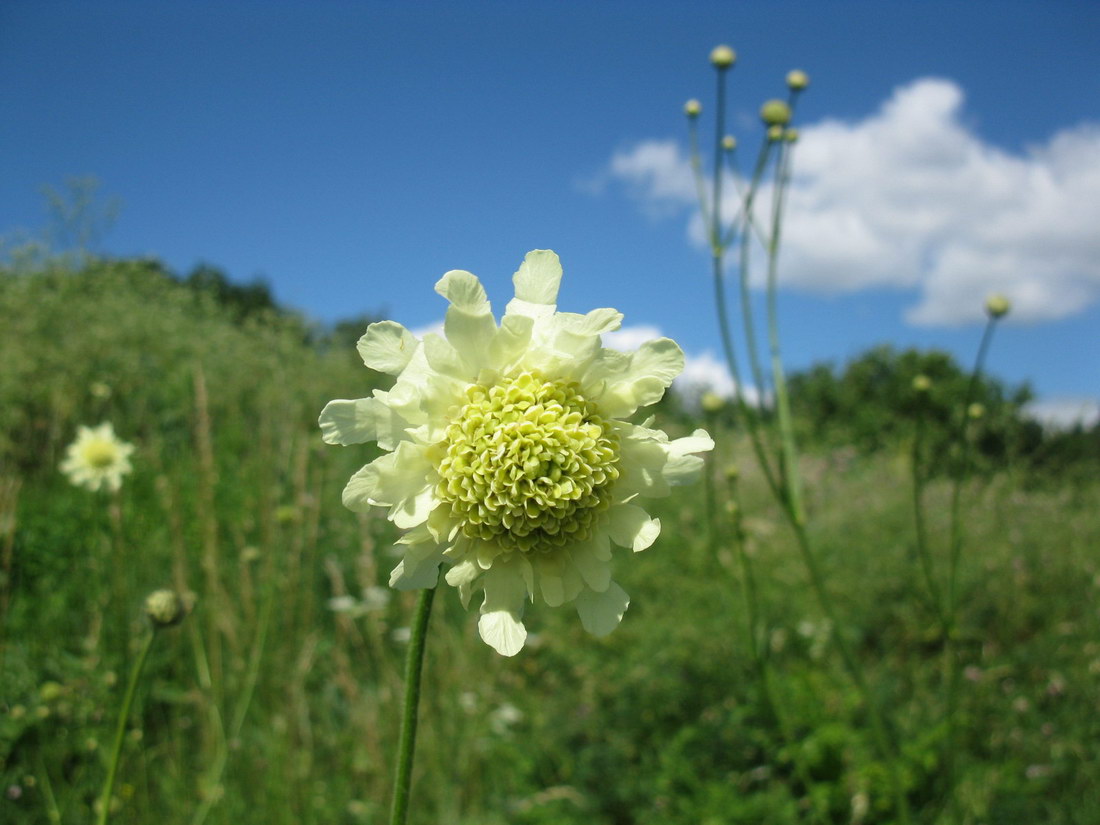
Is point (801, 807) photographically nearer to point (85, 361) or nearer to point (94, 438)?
point (94, 438)

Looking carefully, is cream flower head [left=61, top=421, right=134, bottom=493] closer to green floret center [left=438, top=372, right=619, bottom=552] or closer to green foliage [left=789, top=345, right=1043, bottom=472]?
green floret center [left=438, top=372, right=619, bottom=552]

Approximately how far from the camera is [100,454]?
125 inches

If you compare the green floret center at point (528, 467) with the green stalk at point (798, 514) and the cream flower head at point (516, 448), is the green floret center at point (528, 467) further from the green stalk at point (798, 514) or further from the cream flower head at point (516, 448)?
the green stalk at point (798, 514)

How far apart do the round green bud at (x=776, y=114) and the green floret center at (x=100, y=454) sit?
2849 mm

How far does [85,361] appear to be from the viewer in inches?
252

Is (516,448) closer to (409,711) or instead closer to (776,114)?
(409,711)

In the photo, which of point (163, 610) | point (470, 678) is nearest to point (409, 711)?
point (163, 610)

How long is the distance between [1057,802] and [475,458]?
3.21 m

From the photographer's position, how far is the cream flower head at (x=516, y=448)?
0.92 metres

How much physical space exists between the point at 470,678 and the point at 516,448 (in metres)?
2.37

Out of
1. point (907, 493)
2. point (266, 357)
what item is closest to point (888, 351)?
point (907, 493)

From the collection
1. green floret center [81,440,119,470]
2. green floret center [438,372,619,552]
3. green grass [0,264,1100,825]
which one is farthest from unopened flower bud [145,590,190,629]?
green floret center [81,440,119,470]

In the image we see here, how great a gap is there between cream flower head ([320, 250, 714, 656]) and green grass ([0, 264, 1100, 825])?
143 cm

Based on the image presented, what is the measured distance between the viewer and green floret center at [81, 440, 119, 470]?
315 cm
